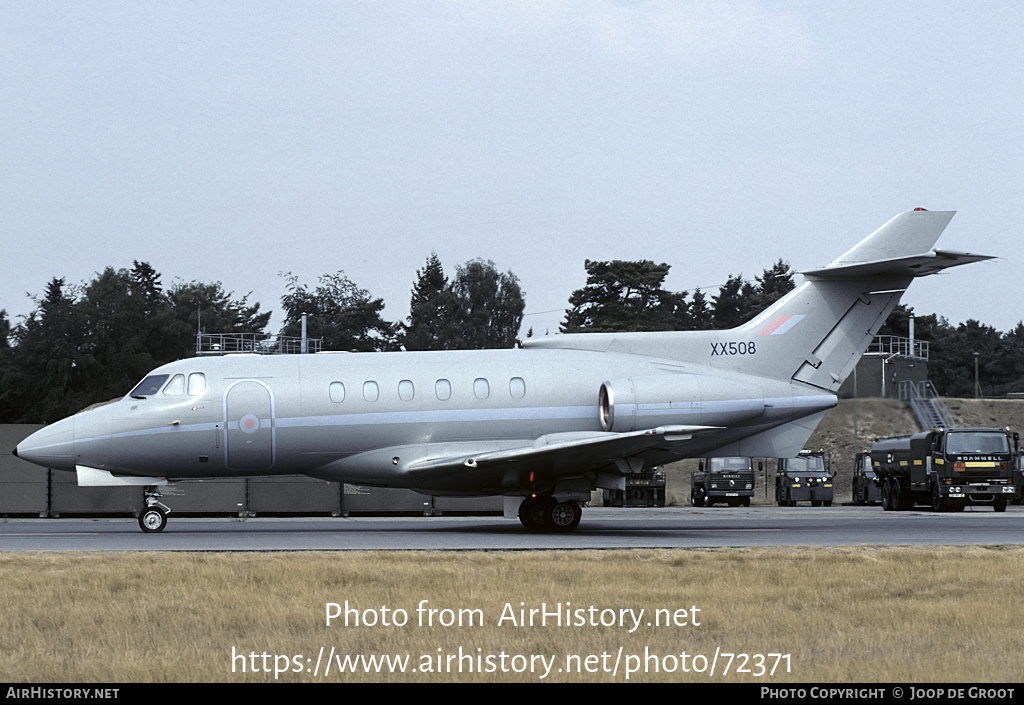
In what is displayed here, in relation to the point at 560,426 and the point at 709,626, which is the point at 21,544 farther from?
the point at 709,626

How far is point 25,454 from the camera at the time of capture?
2109cm

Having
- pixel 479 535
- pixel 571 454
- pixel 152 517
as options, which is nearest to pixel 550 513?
pixel 479 535

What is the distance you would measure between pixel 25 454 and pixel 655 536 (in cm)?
1120

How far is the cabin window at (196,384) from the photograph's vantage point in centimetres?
2125

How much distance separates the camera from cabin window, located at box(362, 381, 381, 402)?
70.0 feet

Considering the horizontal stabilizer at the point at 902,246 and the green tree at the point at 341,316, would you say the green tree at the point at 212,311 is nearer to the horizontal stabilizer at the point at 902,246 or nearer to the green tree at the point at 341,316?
the green tree at the point at 341,316

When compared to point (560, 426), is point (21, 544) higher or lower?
lower

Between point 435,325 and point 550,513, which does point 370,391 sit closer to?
point 550,513

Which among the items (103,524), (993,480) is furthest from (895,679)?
(993,480)

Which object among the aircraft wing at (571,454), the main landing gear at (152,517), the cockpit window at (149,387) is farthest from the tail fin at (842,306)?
the main landing gear at (152,517)

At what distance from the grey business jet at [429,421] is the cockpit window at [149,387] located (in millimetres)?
25

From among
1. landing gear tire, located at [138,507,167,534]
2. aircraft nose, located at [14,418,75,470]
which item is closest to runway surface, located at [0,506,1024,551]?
landing gear tire, located at [138,507,167,534]

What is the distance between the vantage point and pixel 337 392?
70.0ft

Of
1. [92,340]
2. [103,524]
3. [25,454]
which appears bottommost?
[103,524]
